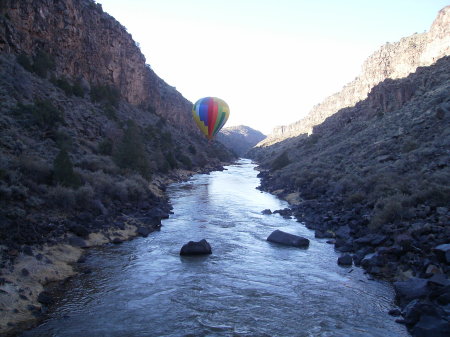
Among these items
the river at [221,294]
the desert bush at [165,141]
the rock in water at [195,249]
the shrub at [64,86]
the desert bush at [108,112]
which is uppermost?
the shrub at [64,86]

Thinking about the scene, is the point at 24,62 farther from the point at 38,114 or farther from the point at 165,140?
the point at 165,140

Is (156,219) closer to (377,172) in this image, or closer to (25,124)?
(25,124)

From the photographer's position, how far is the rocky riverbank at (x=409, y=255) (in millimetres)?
7777

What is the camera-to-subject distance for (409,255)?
11.0m

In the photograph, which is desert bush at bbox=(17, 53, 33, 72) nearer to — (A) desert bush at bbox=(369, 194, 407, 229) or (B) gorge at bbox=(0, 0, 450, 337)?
(B) gorge at bbox=(0, 0, 450, 337)

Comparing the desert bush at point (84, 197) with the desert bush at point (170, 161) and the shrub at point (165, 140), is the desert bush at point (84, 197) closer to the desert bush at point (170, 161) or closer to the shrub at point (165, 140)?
the desert bush at point (170, 161)

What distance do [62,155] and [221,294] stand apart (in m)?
9.70

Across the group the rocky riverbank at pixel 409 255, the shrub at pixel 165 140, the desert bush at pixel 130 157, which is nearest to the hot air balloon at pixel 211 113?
the shrub at pixel 165 140

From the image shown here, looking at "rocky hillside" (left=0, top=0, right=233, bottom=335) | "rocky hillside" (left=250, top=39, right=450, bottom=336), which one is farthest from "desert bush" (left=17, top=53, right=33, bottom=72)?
"rocky hillside" (left=250, top=39, right=450, bottom=336)

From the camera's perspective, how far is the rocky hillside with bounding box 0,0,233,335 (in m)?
10.4

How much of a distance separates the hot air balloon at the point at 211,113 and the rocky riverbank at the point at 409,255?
30.6m

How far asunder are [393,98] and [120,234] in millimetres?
35485

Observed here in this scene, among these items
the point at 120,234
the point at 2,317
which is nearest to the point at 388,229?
the point at 120,234

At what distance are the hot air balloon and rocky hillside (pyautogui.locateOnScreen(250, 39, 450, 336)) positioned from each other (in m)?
13.7
